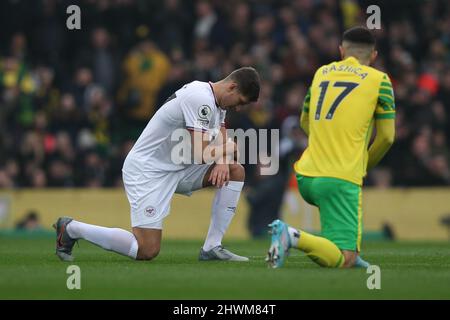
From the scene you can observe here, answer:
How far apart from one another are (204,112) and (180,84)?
9.92 meters

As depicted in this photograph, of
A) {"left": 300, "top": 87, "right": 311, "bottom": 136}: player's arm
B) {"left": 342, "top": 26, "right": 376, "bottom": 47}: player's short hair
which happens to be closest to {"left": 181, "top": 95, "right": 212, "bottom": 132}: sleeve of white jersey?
{"left": 300, "top": 87, "right": 311, "bottom": 136}: player's arm

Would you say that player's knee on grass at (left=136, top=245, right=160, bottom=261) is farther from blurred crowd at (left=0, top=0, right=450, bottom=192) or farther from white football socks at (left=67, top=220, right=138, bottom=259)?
blurred crowd at (left=0, top=0, right=450, bottom=192)

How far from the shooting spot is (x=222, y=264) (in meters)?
11.1

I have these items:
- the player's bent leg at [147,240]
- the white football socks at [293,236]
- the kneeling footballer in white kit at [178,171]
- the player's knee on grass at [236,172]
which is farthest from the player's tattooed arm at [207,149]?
the white football socks at [293,236]

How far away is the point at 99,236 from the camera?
11070 mm

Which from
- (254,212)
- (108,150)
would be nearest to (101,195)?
(108,150)

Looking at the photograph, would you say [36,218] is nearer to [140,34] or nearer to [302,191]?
[140,34]

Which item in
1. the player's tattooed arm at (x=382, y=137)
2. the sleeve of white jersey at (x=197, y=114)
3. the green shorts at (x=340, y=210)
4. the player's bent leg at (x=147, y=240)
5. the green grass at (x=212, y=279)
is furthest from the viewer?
the player's bent leg at (x=147, y=240)

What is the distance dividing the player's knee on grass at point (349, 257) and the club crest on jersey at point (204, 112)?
199 cm

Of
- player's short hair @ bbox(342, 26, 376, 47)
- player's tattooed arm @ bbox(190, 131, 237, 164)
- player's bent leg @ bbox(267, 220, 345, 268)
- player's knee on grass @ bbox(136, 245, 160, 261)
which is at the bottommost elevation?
player's knee on grass @ bbox(136, 245, 160, 261)

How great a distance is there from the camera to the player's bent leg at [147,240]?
36.8 ft

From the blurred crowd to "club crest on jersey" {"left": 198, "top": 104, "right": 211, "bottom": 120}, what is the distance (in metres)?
8.95

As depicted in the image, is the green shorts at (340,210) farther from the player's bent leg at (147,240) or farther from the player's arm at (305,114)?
the player's bent leg at (147,240)

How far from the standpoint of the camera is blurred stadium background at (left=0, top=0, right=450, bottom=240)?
797 inches
